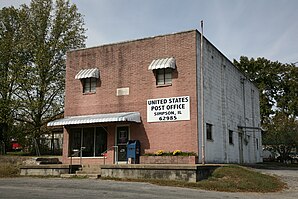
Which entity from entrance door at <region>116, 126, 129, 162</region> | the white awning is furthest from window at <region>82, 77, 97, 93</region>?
entrance door at <region>116, 126, 129, 162</region>

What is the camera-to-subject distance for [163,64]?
69.3 feet

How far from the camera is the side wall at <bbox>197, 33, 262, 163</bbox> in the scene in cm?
2205

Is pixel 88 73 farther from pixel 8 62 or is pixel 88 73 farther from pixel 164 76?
pixel 8 62

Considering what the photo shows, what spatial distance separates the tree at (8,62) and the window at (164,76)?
1485 centimetres

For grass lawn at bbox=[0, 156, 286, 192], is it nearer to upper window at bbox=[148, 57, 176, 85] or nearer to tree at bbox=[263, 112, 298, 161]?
upper window at bbox=[148, 57, 176, 85]

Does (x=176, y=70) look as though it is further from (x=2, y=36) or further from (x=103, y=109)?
(x=2, y=36)

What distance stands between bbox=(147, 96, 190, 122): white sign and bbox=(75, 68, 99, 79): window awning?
4399 mm

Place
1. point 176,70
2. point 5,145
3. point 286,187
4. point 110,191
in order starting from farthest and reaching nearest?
point 5,145, point 176,70, point 286,187, point 110,191

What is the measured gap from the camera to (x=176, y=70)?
21.2 m

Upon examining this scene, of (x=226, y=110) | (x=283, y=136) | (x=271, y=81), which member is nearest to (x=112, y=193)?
(x=226, y=110)

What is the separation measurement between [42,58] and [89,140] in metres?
11.7

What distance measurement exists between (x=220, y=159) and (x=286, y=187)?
6518 millimetres

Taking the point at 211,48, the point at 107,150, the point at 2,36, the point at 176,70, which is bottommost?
the point at 107,150

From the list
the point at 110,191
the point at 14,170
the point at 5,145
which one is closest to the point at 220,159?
the point at 110,191
